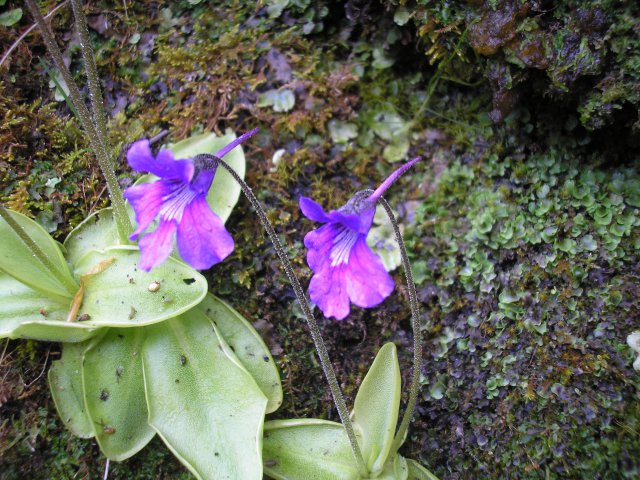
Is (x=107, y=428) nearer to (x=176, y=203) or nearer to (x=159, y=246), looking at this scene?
(x=159, y=246)

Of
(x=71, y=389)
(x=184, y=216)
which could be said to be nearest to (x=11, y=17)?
(x=184, y=216)

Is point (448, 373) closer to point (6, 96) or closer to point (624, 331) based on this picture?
point (624, 331)

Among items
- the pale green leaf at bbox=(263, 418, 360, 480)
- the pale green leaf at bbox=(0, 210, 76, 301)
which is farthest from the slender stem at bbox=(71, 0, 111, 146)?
the pale green leaf at bbox=(263, 418, 360, 480)

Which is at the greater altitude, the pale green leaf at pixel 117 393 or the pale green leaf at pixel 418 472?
the pale green leaf at pixel 117 393

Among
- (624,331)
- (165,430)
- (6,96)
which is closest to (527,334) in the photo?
(624,331)

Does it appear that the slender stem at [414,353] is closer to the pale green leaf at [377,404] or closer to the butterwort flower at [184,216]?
the pale green leaf at [377,404]

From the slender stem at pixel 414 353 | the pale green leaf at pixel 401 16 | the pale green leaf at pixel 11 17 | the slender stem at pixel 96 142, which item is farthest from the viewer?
the pale green leaf at pixel 11 17

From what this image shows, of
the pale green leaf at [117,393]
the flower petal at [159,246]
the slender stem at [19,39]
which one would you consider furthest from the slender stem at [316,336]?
the slender stem at [19,39]
